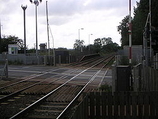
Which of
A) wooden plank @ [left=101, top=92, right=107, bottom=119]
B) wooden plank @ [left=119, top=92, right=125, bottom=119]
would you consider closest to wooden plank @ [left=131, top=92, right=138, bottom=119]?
wooden plank @ [left=119, top=92, right=125, bottom=119]

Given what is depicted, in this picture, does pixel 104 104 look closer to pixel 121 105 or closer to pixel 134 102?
pixel 121 105

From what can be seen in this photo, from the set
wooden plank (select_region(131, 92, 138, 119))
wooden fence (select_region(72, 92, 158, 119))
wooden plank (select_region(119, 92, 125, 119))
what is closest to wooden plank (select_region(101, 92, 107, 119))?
wooden fence (select_region(72, 92, 158, 119))

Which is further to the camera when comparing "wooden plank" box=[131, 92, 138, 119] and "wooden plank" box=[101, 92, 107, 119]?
"wooden plank" box=[101, 92, 107, 119]

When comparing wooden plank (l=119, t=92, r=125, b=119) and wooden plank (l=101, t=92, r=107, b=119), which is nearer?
wooden plank (l=119, t=92, r=125, b=119)

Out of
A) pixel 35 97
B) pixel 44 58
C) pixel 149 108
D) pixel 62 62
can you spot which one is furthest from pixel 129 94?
pixel 62 62

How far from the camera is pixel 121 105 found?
7.69m

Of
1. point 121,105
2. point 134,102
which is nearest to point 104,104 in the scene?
point 121,105

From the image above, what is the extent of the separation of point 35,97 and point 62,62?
30307 mm

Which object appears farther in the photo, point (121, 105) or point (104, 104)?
point (104, 104)

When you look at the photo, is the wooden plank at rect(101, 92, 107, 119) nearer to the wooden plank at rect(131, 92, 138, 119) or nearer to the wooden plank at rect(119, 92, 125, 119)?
the wooden plank at rect(119, 92, 125, 119)

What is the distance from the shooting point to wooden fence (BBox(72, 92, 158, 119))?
297 inches

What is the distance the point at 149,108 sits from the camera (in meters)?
7.63

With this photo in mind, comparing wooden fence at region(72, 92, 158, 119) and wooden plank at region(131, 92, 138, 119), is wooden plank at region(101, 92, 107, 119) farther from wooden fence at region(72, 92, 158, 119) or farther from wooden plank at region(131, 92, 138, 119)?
wooden plank at region(131, 92, 138, 119)

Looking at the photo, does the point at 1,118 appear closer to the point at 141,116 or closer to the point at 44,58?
the point at 141,116
